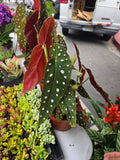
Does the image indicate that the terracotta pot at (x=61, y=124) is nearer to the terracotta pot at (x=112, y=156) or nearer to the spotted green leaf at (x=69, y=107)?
the spotted green leaf at (x=69, y=107)

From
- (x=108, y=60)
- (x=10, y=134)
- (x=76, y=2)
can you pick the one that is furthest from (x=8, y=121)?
(x=76, y=2)

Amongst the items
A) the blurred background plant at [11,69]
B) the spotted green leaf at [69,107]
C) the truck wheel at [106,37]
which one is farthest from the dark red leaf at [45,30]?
the truck wheel at [106,37]

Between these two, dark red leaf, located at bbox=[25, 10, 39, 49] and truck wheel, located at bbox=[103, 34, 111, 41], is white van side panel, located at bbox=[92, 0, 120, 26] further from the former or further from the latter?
dark red leaf, located at bbox=[25, 10, 39, 49]

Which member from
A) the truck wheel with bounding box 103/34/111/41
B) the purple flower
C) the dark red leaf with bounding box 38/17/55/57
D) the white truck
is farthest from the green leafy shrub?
the truck wheel with bounding box 103/34/111/41

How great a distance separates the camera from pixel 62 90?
0.47 metres

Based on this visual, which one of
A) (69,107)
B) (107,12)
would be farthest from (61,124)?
(107,12)

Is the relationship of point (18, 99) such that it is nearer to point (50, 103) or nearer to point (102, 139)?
point (50, 103)

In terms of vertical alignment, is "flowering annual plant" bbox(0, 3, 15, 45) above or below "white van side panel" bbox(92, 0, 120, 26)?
below

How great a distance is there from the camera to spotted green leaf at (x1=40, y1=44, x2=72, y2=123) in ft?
1.54

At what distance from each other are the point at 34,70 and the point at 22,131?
47 centimetres

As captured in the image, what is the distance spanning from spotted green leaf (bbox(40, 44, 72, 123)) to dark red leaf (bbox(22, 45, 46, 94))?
0.04 meters

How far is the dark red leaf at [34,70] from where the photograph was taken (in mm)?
442

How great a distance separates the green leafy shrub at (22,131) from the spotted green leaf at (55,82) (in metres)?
0.29

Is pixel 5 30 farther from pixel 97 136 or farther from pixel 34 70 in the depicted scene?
pixel 97 136
